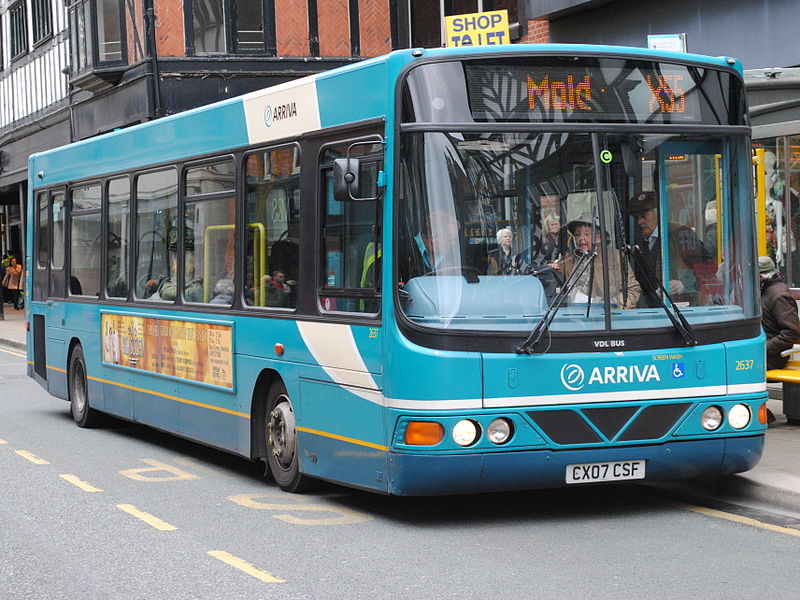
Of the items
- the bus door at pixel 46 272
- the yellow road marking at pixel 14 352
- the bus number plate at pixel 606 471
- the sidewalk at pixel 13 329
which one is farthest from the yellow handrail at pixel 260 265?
the sidewalk at pixel 13 329

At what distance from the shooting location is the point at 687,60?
830cm

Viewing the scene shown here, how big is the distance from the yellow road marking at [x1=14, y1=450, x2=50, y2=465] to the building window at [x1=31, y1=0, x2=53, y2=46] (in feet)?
89.7

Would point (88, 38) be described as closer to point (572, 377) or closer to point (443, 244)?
point (443, 244)

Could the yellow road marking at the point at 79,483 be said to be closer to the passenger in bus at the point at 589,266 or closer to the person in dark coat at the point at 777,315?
the passenger in bus at the point at 589,266

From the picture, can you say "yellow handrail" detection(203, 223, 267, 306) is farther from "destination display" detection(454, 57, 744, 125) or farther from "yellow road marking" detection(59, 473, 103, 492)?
"destination display" detection(454, 57, 744, 125)

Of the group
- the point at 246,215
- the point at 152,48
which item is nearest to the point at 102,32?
the point at 152,48

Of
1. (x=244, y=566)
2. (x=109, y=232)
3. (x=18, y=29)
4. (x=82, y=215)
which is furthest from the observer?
(x=18, y=29)

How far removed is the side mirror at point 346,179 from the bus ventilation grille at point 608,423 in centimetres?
164

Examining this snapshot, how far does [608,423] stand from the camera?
788 centimetres

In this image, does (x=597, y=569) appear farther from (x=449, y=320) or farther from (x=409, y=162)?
(x=409, y=162)

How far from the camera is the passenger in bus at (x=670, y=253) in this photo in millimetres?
8031

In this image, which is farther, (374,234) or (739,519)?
(739,519)

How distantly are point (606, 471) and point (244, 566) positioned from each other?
2.26 meters

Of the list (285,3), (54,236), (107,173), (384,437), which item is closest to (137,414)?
(107,173)
